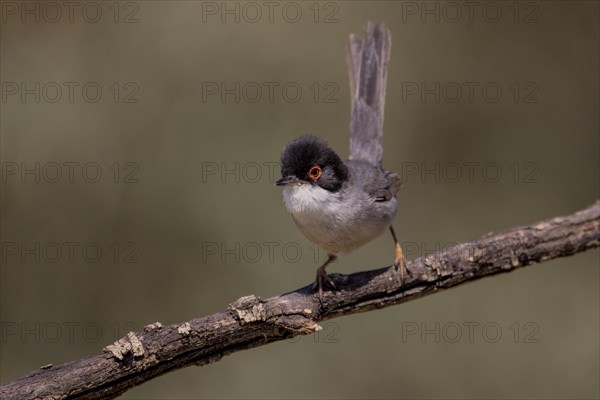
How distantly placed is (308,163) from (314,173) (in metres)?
0.08

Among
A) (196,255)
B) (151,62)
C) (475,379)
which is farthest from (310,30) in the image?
(475,379)

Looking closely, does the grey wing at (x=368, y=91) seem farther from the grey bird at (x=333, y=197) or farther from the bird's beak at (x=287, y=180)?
the bird's beak at (x=287, y=180)

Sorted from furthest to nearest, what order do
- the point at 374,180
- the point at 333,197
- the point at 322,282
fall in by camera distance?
Result: the point at 374,180 → the point at 333,197 → the point at 322,282

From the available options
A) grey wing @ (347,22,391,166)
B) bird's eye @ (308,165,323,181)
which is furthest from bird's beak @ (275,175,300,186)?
grey wing @ (347,22,391,166)

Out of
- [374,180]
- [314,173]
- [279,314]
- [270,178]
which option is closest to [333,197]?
[314,173]

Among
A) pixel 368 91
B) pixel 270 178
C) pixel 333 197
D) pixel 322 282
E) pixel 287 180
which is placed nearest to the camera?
pixel 322 282

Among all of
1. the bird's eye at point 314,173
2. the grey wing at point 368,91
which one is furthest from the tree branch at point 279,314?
the grey wing at point 368,91

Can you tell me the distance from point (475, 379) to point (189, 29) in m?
5.10

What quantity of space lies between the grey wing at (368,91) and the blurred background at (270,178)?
1777 millimetres

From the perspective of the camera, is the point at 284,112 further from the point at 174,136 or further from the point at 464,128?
the point at 464,128

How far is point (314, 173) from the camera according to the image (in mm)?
4719

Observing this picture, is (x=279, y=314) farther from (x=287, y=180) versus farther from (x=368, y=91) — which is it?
(x=368, y=91)

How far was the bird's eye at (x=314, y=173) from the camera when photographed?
470 centimetres

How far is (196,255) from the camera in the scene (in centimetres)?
770
